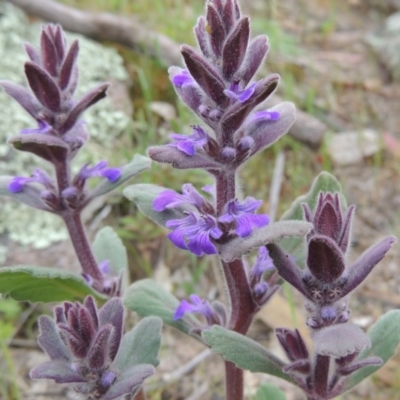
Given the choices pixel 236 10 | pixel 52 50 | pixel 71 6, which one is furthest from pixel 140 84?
pixel 236 10

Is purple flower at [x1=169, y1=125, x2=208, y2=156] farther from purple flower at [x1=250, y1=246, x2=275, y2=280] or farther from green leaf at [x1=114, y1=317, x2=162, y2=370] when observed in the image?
green leaf at [x1=114, y1=317, x2=162, y2=370]

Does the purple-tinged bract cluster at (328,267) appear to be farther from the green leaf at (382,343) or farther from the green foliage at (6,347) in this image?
the green foliage at (6,347)

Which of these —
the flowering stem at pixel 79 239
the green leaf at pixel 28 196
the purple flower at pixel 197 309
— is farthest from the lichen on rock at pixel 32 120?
the purple flower at pixel 197 309

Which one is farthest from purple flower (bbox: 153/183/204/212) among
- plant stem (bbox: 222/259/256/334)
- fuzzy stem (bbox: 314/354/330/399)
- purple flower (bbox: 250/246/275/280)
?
fuzzy stem (bbox: 314/354/330/399)

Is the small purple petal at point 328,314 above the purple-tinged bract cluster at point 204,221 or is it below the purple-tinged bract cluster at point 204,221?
below

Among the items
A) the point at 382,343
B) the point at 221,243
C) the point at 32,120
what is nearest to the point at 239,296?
the point at 221,243

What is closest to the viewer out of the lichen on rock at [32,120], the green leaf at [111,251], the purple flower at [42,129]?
the purple flower at [42,129]
